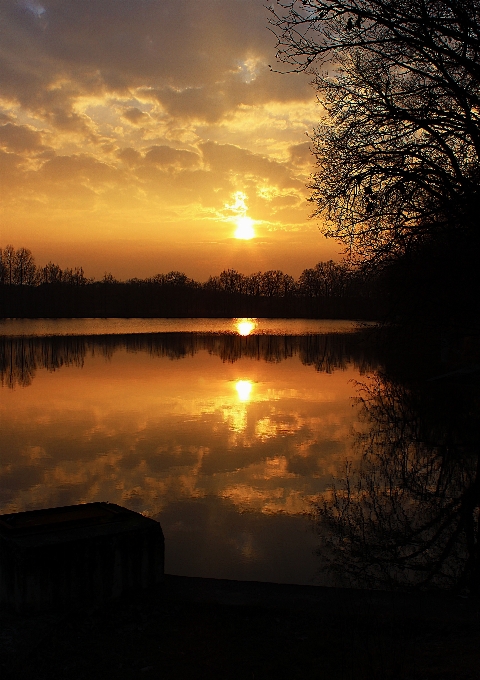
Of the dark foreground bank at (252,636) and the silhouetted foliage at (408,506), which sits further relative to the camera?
the silhouetted foliage at (408,506)

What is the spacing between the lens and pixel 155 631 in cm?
513

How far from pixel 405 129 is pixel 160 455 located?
7940 millimetres

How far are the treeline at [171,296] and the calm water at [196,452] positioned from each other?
92.1 m

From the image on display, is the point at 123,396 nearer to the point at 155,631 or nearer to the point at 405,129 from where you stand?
the point at 405,129

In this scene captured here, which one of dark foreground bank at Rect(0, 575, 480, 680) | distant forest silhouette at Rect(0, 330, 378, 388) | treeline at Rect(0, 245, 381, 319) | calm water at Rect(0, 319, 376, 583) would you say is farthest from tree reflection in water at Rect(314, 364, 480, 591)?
treeline at Rect(0, 245, 381, 319)

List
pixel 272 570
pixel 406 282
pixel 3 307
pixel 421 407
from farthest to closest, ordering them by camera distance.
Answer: pixel 3 307 < pixel 421 407 < pixel 406 282 < pixel 272 570

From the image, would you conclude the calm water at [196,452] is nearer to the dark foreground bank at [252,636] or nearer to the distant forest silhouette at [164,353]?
the dark foreground bank at [252,636]

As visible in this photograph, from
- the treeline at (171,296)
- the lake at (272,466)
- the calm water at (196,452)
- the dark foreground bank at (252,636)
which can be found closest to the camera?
the dark foreground bank at (252,636)

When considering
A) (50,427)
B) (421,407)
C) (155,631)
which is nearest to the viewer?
(155,631)

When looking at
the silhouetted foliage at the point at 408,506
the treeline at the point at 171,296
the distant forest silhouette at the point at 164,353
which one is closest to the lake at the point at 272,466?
the silhouetted foliage at the point at 408,506

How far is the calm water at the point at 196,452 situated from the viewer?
26.0 ft

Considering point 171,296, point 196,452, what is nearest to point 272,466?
point 196,452

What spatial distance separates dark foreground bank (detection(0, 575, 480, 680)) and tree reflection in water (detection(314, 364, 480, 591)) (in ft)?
3.50

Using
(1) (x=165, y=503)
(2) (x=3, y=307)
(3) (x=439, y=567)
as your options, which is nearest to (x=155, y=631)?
(3) (x=439, y=567)
